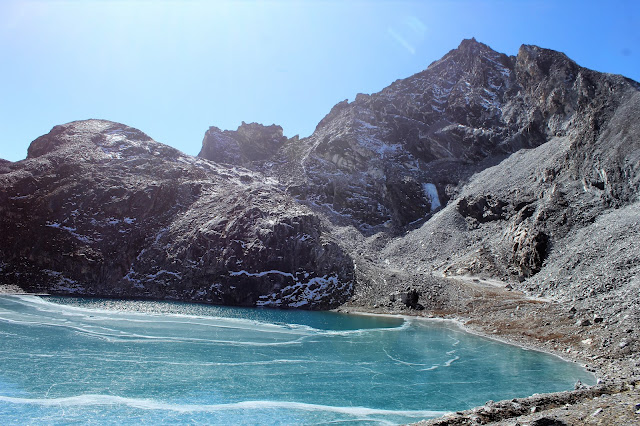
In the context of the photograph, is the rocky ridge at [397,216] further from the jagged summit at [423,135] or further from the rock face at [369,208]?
the jagged summit at [423,135]

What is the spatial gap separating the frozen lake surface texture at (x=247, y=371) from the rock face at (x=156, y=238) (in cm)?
2145

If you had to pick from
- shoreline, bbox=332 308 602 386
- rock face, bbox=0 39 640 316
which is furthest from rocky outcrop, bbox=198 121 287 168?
shoreline, bbox=332 308 602 386

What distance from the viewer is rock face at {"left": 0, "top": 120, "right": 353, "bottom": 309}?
7500 centimetres

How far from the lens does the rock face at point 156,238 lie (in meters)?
75.0

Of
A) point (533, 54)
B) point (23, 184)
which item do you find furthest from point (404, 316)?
point (533, 54)

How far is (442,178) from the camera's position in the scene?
120 metres

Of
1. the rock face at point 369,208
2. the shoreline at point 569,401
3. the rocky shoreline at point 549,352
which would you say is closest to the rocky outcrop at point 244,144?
the rock face at point 369,208

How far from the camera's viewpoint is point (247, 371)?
3138cm

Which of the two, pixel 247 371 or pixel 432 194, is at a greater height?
pixel 432 194

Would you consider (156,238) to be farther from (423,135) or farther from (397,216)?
(423,135)

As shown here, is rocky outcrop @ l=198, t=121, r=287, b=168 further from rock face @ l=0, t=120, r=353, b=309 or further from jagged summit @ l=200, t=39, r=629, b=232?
rock face @ l=0, t=120, r=353, b=309

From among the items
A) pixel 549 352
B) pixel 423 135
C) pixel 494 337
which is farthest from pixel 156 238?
pixel 423 135

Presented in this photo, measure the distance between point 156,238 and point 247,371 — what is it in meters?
61.4

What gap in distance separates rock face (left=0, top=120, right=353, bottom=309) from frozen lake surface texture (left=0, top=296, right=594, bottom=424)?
844 inches
